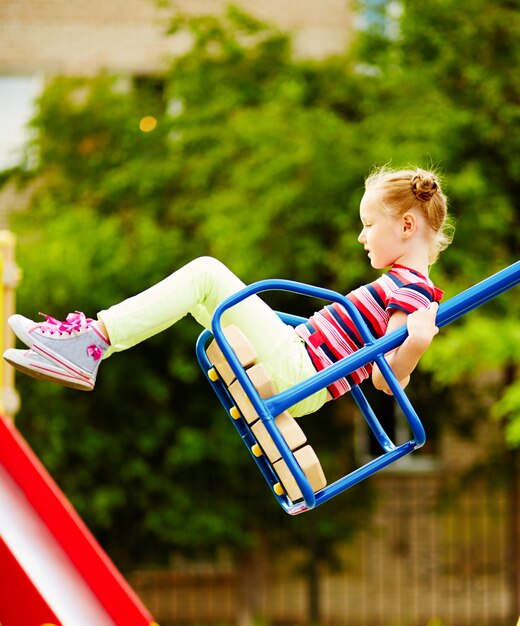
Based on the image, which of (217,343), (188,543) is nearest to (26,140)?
(188,543)

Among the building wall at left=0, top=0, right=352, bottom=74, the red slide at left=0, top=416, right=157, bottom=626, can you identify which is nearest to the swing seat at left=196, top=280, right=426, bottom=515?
the red slide at left=0, top=416, right=157, bottom=626

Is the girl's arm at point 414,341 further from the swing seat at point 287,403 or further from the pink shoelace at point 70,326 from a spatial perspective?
the pink shoelace at point 70,326

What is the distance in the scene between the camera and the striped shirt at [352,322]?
2.66m

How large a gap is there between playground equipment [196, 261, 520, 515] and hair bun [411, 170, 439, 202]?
28 centimetres

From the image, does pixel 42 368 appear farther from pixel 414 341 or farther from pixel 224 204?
pixel 224 204

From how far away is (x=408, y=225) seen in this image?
8.73ft

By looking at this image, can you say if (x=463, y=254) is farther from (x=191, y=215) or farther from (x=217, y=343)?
(x=217, y=343)

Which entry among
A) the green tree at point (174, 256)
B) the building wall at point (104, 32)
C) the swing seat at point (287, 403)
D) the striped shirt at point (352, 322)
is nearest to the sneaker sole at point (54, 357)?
the swing seat at point (287, 403)

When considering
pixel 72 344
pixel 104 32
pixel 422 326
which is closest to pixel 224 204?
pixel 104 32

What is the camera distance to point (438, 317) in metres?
2.52

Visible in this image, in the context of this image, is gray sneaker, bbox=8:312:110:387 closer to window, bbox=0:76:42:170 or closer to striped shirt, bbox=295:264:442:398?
striped shirt, bbox=295:264:442:398

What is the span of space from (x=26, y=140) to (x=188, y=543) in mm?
4707

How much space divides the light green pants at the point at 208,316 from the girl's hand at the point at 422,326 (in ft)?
1.10

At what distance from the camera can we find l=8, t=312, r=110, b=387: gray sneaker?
2557 millimetres
